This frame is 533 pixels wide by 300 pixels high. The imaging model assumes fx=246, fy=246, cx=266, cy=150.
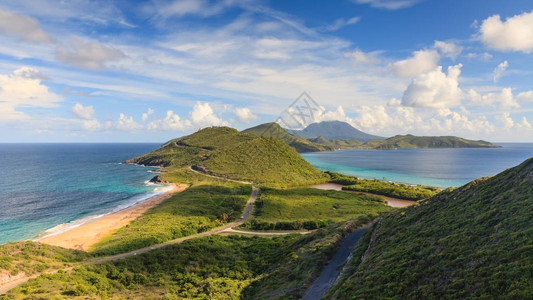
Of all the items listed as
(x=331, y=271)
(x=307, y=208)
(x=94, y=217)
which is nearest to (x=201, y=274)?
(x=331, y=271)

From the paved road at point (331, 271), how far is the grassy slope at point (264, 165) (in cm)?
6411

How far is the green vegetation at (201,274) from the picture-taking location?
21578 millimetres

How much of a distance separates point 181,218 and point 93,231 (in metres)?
17.1

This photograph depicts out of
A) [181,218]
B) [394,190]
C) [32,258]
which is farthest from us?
[394,190]

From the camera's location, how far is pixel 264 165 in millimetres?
110562

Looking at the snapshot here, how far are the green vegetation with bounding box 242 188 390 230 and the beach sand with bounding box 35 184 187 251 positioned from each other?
89.3 ft

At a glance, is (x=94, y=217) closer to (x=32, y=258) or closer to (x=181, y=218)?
(x=181, y=218)

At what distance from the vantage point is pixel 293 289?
2038 cm

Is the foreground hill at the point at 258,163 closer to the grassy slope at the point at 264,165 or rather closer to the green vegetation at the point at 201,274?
the grassy slope at the point at 264,165

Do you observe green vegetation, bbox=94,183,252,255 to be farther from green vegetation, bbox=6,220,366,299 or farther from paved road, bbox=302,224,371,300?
paved road, bbox=302,224,371,300

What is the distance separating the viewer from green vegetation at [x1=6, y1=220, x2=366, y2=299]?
21.6 metres

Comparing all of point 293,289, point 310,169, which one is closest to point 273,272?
point 293,289

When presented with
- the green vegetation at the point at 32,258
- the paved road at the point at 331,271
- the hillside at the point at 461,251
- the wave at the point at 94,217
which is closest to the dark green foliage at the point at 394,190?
the paved road at the point at 331,271

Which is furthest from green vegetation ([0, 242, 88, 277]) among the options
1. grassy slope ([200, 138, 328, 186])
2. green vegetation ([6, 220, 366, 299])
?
grassy slope ([200, 138, 328, 186])
